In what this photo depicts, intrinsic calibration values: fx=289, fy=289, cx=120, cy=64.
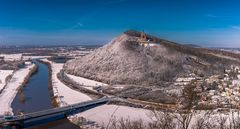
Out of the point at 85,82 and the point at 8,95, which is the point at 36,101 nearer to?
the point at 8,95

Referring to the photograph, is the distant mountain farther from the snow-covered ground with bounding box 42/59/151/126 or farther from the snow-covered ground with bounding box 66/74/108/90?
the snow-covered ground with bounding box 42/59/151/126

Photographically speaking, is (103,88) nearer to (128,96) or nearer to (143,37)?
(128,96)

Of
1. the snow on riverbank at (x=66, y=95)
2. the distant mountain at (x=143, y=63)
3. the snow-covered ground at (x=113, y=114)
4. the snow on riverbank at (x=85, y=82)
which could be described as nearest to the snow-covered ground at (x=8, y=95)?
the snow on riverbank at (x=66, y=95)

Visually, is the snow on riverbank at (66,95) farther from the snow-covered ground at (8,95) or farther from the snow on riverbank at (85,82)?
the snow-covered ground at (8,95)

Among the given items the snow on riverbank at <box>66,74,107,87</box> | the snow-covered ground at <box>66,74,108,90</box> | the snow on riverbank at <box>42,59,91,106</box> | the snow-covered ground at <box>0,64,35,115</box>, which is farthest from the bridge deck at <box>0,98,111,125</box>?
the snow on riverbank at <box>66,74,107,87</box>

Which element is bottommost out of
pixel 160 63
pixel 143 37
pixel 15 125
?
pixel 15 125

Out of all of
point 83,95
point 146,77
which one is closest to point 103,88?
point 83,95
